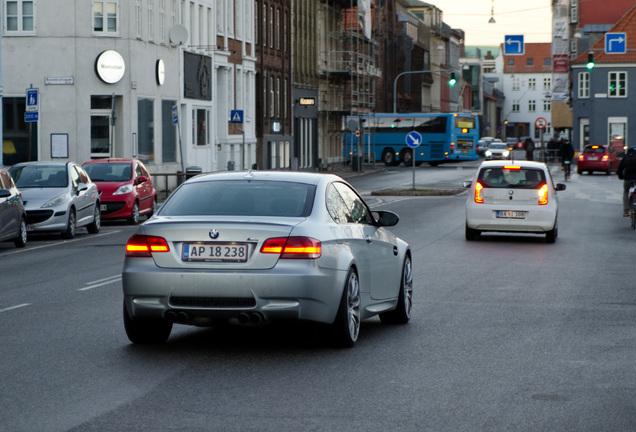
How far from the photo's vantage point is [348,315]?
994cm

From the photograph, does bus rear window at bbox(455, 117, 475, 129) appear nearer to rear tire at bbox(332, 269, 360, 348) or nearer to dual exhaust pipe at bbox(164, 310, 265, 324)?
rear tire at bbox(332, 269, 360, 348)

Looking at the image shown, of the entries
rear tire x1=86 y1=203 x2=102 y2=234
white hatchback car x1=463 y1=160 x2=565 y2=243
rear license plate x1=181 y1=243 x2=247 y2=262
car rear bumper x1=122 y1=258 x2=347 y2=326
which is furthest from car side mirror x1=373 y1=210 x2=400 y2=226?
rear tire x1=86 y1=203 x2=102 y2=234

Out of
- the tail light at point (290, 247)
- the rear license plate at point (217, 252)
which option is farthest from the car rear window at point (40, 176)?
the tail light at point (290, 247)

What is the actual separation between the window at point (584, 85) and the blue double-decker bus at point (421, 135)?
36.2 ft

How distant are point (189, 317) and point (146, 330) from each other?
0.76 metres

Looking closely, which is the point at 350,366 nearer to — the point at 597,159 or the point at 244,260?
the point at 244,260

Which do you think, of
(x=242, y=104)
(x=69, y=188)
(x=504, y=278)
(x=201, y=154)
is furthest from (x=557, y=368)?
(x=242, y=104)

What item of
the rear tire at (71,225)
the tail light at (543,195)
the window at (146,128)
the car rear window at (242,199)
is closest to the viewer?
the car rear window at (242,199)

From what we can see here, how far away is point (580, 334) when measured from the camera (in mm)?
11078

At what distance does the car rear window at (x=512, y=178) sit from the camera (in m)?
23.9

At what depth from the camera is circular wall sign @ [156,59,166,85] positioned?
4953 centimetres

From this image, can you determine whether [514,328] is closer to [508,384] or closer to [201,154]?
[508,384]

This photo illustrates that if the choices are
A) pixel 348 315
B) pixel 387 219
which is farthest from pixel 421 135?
pixel 348 315

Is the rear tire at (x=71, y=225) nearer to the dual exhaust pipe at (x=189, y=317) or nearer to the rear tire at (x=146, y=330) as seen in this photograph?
the rear tire at (x=146, y=330)
